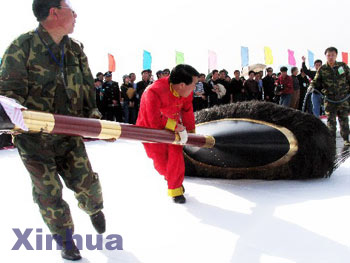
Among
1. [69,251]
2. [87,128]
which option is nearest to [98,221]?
[69,251]

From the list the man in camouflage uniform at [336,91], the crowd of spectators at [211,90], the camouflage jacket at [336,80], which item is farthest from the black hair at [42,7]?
the crowd of spectators at [211,90]

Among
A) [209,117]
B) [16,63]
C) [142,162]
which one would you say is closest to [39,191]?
[16,63]

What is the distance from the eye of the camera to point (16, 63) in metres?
1.81

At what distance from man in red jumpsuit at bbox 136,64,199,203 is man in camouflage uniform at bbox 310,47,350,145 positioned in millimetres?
3138

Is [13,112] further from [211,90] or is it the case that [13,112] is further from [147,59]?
[147,59]

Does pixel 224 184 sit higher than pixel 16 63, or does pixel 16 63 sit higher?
pixel 16 63

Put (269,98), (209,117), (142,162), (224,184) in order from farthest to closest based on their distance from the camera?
(269,98) < (142,162) < (209,117) < (224,184)

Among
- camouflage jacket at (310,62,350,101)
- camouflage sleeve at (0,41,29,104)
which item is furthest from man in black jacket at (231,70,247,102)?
camouflage sleeve at (0,41,29,104)

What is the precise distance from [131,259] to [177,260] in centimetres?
24

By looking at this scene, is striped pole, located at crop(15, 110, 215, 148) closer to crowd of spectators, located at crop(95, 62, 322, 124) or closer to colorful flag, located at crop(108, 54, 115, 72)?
crowd of spectators, located at crop(95, 62, 322, 124)

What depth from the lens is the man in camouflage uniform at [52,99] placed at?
6.04ft

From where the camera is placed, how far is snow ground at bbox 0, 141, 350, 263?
193cm

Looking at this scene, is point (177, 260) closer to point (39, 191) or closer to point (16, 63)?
point (39, 191)

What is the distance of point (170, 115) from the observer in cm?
309
